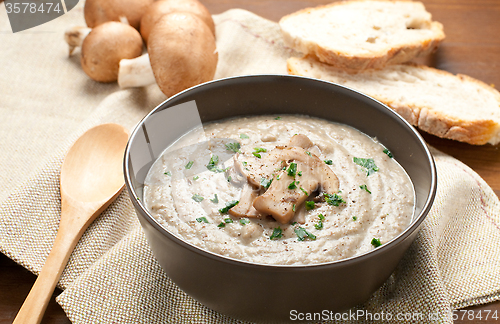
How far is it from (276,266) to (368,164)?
0.97m

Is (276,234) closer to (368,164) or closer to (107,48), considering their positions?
(368,164)

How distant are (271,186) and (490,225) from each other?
133 cm

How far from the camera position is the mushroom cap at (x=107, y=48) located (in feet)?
10.9

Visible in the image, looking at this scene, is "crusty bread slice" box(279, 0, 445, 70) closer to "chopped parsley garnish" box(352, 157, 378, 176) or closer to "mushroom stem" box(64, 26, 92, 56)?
"chopped parsley garnish" box(352, 157, 378, 176)

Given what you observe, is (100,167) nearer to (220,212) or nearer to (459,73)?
(220,212)

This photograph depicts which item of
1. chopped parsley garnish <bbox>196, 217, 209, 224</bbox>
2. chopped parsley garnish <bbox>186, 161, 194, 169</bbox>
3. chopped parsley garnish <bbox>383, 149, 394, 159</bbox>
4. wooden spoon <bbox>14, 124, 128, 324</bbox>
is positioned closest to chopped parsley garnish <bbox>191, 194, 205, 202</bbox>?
chopped parsley garnish <bbox>196, 217, 209, 224</bbox>

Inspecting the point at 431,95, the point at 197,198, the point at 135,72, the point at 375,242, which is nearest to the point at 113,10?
the point at 135,72

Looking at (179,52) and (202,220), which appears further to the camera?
(179,52)

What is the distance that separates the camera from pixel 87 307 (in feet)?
6.56

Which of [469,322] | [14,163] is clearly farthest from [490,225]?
[14,163]

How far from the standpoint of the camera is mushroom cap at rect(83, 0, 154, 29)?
359cm

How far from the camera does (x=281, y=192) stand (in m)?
1.93

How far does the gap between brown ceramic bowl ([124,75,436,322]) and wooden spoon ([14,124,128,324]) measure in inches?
16.3

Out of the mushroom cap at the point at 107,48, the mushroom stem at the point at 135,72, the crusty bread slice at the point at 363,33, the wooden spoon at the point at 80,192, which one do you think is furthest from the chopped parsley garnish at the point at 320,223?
the mushroom cap at the point at 107,48
